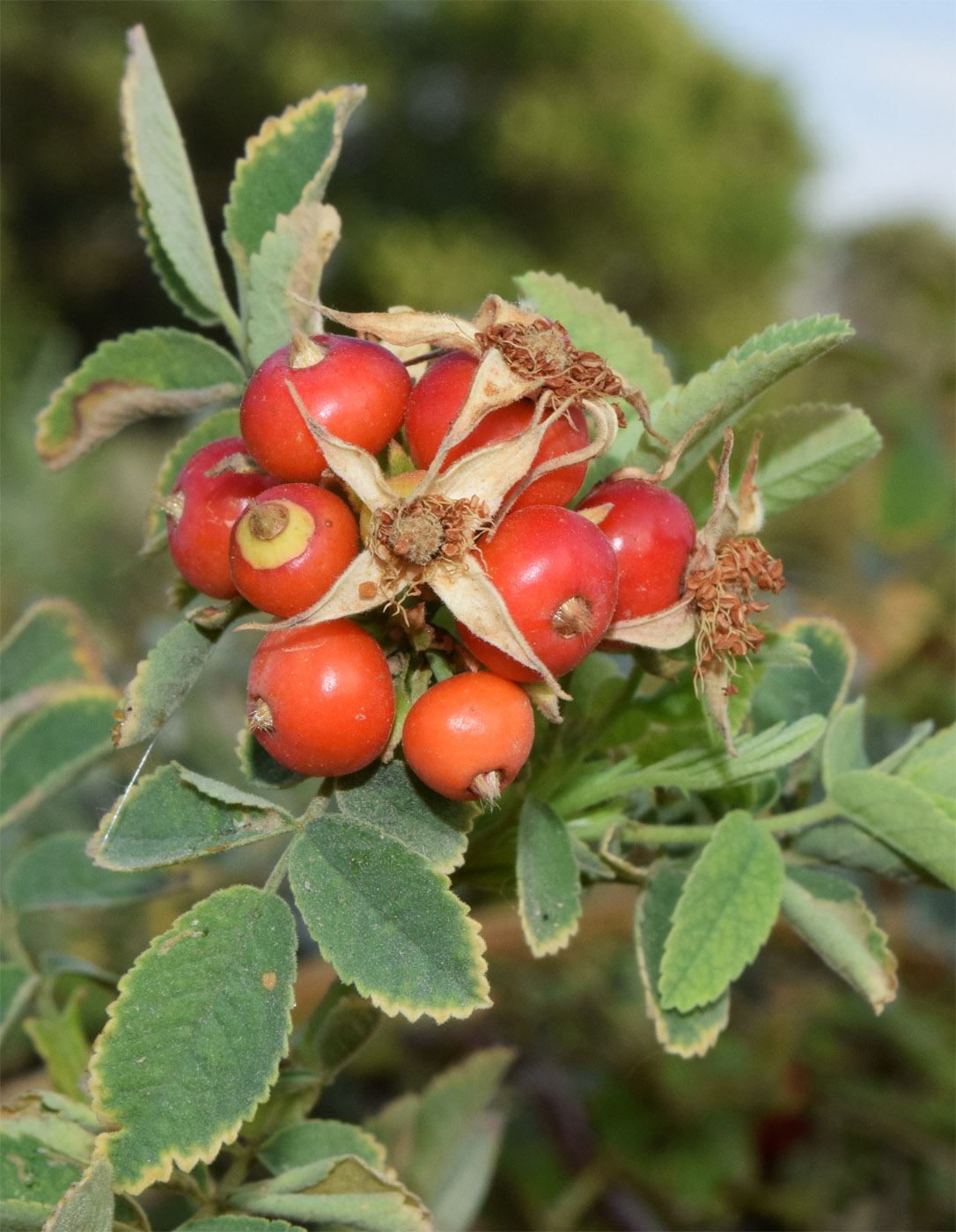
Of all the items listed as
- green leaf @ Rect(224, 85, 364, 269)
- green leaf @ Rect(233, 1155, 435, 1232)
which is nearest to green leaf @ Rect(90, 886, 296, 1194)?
green leaf @ Rect(233, 1155, 435, 1232)

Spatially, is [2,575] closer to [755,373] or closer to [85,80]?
[755,373]

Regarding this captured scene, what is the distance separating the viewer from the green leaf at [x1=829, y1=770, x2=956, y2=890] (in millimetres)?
632

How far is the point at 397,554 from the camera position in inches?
20.7

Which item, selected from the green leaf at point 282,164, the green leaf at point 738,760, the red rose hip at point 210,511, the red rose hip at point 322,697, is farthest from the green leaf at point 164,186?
the green leaf at point 738,760

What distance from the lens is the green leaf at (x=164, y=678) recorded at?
59 cm

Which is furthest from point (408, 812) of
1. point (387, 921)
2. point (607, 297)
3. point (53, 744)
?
point (607, 297)

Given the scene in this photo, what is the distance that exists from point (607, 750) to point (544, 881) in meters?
0.16

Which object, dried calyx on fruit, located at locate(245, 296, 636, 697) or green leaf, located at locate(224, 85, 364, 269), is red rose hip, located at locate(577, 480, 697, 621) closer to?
dried calyx on fruit, located at locate(245, 296, 636, 697)

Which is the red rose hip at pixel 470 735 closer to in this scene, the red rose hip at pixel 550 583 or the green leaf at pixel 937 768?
the red rose hip at pixel 550 583

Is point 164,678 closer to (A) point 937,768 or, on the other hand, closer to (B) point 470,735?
→ (B) point 470,735

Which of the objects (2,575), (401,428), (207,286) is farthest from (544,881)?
(2,575)

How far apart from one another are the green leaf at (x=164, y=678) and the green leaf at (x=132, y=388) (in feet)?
0.64

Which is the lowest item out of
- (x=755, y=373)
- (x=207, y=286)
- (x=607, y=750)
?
(x=607, y=750)

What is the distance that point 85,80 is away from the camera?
9562mm
